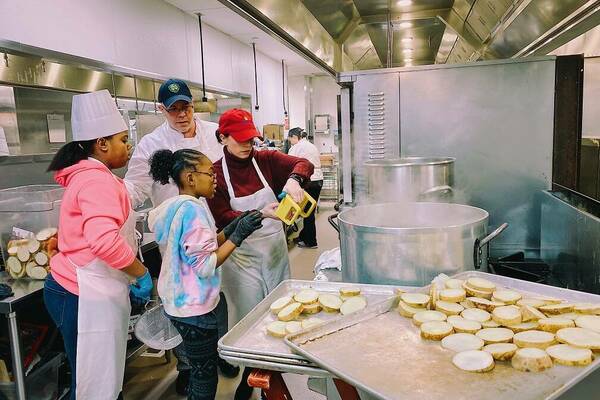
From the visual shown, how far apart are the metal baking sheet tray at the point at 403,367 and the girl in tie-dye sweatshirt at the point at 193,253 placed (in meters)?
0.77

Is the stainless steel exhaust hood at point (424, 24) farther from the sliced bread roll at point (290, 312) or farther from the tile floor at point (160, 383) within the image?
the tile floor at point (160, 383)

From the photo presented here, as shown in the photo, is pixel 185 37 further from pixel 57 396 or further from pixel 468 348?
pixel 468 348

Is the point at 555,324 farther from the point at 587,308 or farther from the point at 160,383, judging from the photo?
the point at 160,383

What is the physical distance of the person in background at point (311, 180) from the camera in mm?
5586

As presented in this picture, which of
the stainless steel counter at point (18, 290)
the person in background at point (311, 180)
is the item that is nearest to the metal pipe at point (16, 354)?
the stainless steel counter at point (18, 290)

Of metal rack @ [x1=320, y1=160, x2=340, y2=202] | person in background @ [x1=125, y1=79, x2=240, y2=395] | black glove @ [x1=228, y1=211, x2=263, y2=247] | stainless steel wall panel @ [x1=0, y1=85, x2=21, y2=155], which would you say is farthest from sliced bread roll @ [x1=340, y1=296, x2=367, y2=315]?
metal rack @ [x1=320, y1=160, x2=340, y2=202]

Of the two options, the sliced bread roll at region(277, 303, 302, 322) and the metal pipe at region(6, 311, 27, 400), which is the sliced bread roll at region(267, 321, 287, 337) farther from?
the metal pipe at region(6, 311, 27, 400)

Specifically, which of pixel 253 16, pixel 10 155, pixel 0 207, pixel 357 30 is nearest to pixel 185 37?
pixel 357 30

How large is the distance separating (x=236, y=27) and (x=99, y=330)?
15.8 ft

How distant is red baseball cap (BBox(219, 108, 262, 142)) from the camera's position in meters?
1.95

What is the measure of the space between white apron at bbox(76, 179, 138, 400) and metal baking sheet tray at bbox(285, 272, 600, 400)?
3.50ft

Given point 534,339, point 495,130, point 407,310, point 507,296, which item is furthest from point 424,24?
point 534,339

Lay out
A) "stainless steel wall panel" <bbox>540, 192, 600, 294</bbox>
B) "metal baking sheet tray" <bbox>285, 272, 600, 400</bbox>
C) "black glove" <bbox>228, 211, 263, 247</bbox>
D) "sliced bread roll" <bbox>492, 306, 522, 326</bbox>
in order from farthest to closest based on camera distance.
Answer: "black glove" <bbox>228, 211, 263, 247</bbox> < "stainless steel wall panel" <bbox>540, 192, 600, 294</bbox> < "sliced bread roll" <bbox>492, 306, 522, 326</bbox> < "metal baking sheet tray" <bbox>285, 272, 600, 400</bbox>

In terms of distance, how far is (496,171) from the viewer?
2330 mm
